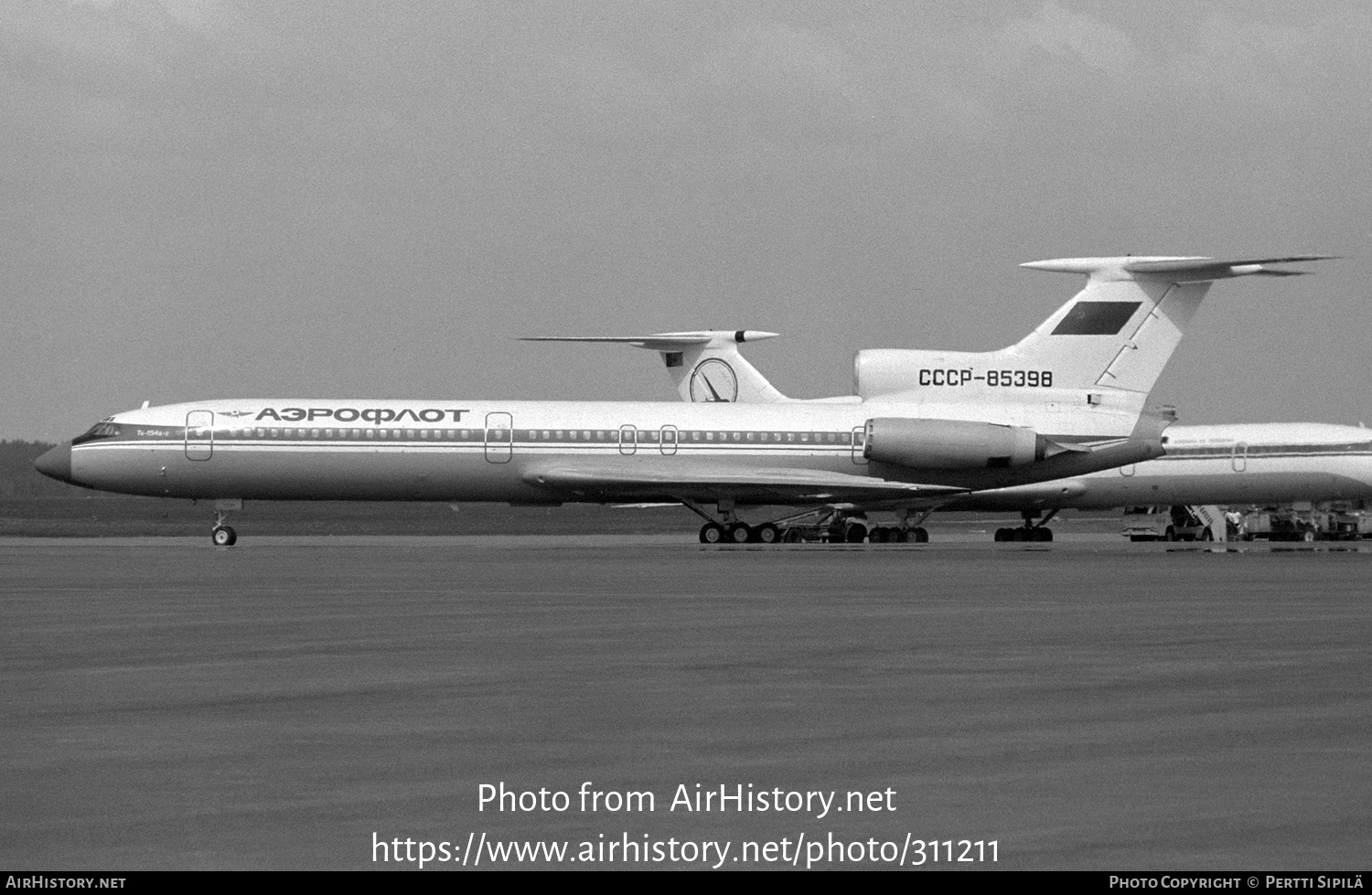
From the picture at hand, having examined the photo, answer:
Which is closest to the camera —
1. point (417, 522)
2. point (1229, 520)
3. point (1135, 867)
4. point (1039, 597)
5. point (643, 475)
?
point (1135, 867)

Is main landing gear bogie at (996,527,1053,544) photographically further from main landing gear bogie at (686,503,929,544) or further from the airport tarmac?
the airport tarmac

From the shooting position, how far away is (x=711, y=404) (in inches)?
2004

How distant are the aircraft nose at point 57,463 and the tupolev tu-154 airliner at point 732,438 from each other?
21 centimetres

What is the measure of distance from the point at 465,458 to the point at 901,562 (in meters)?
15.8

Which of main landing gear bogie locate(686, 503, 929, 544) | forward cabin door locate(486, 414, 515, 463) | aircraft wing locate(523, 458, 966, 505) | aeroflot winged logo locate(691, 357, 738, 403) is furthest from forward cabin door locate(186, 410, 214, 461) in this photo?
aeroflot winged logo locate(691, 357, 738, 403)

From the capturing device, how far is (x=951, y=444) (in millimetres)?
48812

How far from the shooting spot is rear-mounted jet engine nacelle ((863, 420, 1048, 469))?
4888cm

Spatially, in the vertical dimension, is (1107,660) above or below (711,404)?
below

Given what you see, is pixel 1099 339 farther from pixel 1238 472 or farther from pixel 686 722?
pixel 686 722

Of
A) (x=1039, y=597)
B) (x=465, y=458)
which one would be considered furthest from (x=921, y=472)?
(x=1039, y=597)

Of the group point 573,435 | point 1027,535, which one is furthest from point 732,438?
point 1027,535

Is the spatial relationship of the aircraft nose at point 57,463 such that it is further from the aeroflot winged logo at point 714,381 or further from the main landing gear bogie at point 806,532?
the aeroflot winged logo at point 714,381

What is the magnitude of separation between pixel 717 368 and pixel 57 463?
66.2 feet

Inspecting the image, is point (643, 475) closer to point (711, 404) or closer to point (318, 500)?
point (711, 404)
